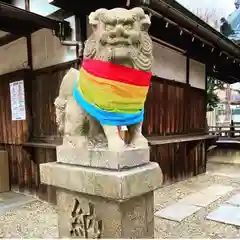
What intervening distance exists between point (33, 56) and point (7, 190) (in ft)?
10.1

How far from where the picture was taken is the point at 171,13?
4301mm

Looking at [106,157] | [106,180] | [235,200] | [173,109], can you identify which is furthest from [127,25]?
[173,109]

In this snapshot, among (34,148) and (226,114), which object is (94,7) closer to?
(34,148)

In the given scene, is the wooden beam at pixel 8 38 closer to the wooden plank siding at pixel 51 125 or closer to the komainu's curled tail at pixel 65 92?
the wooden plank siding at pixel 51 125

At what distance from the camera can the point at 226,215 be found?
13.4 feet

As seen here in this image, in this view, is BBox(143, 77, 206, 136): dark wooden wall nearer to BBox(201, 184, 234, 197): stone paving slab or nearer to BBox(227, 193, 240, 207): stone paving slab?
BBox(201, 184, 234, 197): stone paving slab

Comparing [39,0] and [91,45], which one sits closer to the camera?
[91,45]

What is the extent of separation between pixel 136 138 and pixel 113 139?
0.25 m

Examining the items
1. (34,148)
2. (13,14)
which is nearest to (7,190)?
(34,148)

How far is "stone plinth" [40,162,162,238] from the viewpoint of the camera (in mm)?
1788

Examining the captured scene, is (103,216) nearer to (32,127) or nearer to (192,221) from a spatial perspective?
(192,221)

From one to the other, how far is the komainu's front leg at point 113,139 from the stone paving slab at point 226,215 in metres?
2.76

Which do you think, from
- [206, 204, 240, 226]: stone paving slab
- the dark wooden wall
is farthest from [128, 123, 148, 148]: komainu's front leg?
the dark wooden wall

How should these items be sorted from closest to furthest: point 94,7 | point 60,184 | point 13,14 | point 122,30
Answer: point 122,30
point 60,184
point 13,14
point 94,7
